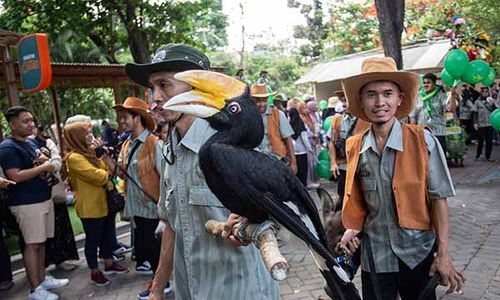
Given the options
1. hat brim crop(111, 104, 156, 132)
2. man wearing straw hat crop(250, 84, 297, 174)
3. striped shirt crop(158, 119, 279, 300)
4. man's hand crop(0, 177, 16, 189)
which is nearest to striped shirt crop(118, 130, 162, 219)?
hat brim crop(111, 104, 156, 132)

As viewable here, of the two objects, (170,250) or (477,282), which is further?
(477,282)

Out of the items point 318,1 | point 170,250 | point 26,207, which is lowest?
point 26,207

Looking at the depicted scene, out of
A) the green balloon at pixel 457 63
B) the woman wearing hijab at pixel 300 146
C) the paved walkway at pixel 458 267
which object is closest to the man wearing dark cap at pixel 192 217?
the paved walkway at pixel 458 267

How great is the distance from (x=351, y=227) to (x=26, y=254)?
3.44 m

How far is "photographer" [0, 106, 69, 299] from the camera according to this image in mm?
4344

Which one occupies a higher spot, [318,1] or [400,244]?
[318,1]

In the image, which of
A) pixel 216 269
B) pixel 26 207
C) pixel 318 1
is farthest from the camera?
pixel 318 1

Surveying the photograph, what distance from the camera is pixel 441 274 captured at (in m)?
2.19

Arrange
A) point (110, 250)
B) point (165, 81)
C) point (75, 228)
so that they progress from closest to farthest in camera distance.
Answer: point (165, 81) → point (110, 250) → point (75, 228)

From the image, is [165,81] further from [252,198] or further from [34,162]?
[34,162]

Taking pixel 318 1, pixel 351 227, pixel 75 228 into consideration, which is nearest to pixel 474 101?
pixel 75 228

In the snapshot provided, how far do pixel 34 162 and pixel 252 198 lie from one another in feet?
12.5

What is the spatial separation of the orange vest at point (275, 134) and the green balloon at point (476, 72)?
11.4 feet

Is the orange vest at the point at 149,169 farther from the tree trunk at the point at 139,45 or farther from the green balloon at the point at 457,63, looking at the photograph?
the tree trunk at the point at 139,45
